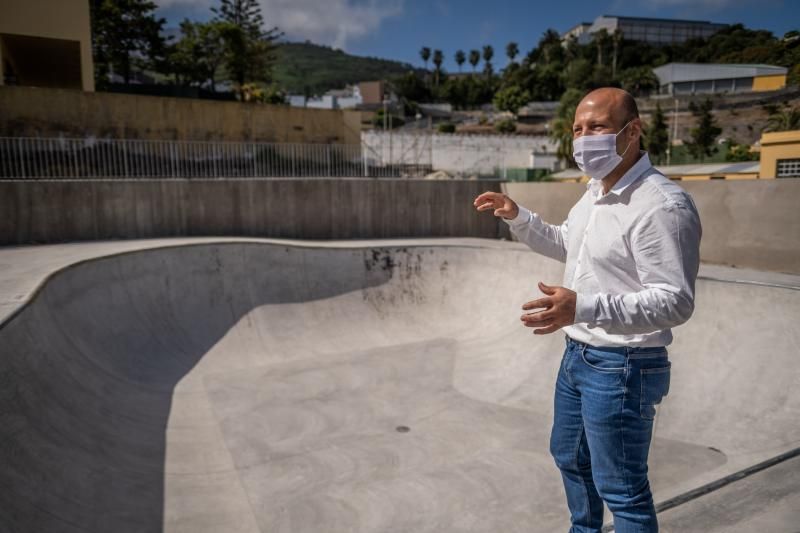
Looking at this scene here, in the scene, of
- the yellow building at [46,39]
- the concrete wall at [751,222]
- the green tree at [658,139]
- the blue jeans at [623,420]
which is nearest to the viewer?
the blue jeans at [623,420]

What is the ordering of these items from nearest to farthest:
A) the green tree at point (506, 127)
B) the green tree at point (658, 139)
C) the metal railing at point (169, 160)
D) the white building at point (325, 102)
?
the metal railing at point (169, 160) → the green tree at point (658, 139) → the green tree at point (506, 127) → the white building at point (325, 102)

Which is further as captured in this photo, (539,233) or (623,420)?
(539,233)

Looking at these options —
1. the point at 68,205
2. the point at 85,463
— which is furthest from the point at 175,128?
the point at 85,463

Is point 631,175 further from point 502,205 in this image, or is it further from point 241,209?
point 241,209

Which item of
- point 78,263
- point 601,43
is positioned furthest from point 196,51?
point 601,43

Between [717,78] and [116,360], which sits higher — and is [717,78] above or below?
above

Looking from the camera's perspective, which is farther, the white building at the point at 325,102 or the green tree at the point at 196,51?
the white building at the point at 325,102

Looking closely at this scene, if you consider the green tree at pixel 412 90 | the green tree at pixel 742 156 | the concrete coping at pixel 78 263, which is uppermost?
the green tree at pixel 412 90

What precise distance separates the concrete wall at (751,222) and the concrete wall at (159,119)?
18061 mm

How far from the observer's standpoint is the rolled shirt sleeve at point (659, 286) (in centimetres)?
201

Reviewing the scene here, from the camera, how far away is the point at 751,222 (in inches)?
424

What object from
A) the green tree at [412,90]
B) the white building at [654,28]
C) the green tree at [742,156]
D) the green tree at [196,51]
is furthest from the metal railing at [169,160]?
the white building at [654,28]

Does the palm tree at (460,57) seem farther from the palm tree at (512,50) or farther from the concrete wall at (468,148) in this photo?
the concrete wall at (468,148)

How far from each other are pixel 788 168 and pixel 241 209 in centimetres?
1986
